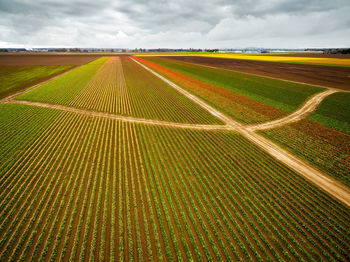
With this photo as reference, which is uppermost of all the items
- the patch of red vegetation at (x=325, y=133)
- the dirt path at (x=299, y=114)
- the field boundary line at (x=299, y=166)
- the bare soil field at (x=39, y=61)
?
the bare soil field at (x=39, y=61)

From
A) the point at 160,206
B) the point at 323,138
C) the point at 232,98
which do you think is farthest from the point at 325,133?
the point at 160,206

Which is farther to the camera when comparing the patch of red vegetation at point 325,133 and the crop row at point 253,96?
the crop row at point 253,96

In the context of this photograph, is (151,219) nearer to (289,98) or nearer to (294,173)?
(294,173)

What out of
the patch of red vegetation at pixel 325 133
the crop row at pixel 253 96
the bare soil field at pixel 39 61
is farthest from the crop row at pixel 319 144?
the bare soil field at pixel 39 61

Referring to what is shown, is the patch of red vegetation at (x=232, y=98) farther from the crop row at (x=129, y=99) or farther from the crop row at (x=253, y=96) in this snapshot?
the crop row at (x=129, y=99)

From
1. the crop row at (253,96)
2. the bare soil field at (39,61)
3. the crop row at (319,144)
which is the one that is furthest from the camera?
the bare soil field at (39,61)

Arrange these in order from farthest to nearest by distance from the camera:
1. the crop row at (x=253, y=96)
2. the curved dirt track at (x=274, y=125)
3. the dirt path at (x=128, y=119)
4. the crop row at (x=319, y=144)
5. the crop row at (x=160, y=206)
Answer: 1. the crop row at (x=253, y=96)
2. the dirt path at (x=128, y=119)
3. the crop row at (x=319, y=144)
4. the curved dirt track at (x=274, y=125)
5. the crop row at (x=160, y=206)

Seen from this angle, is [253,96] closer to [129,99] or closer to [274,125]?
[274,125]

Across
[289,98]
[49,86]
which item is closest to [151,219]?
[289,98]
